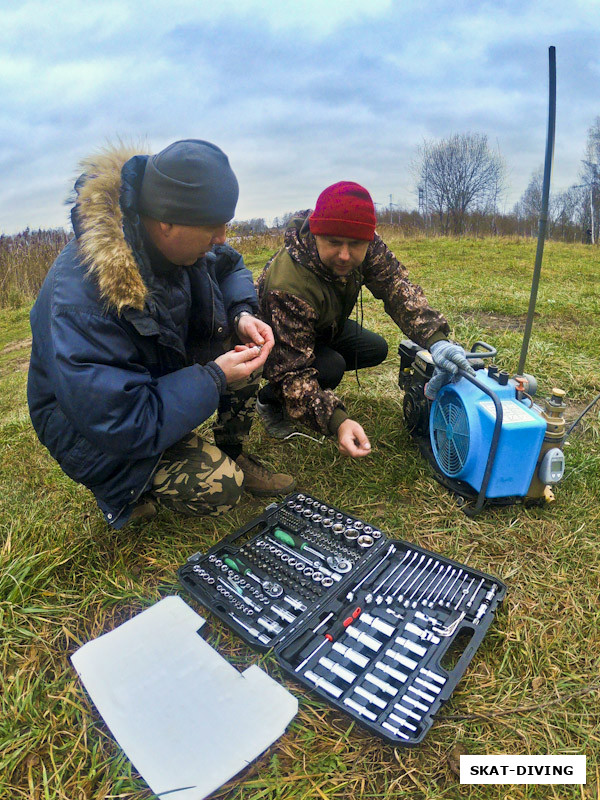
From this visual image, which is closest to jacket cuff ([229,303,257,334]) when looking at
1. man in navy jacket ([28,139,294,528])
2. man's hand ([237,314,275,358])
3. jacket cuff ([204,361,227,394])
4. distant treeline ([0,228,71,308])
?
man's hand ([237,314,275,358])

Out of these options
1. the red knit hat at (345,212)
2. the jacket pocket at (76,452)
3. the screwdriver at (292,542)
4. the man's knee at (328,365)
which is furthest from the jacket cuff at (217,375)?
the man's knee at (328,365)

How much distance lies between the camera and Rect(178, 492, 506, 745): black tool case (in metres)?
1.79

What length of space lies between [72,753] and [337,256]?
2432 millimetres

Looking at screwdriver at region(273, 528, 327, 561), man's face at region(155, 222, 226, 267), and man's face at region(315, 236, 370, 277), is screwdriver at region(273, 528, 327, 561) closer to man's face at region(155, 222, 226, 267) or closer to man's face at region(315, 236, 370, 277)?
man's face at region(155, 222, 226, 267)

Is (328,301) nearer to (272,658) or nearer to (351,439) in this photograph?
(351,439)

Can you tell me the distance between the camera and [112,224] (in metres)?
1.97

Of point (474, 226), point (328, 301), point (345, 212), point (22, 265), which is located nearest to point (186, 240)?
point (345, 212)

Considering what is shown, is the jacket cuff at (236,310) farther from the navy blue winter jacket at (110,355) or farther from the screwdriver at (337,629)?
the screwdriver at (337,629)

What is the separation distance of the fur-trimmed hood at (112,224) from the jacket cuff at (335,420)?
1.19 m

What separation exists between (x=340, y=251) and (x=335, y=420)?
36.1 inches

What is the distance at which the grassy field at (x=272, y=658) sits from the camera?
1.60 m

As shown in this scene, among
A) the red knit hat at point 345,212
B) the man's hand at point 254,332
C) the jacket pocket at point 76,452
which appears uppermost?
the red knit hat at point 345,212

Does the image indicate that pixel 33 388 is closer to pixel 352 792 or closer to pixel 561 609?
pixel 352 792

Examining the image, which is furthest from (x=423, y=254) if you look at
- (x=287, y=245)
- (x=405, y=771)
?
(x=405, y=771)
